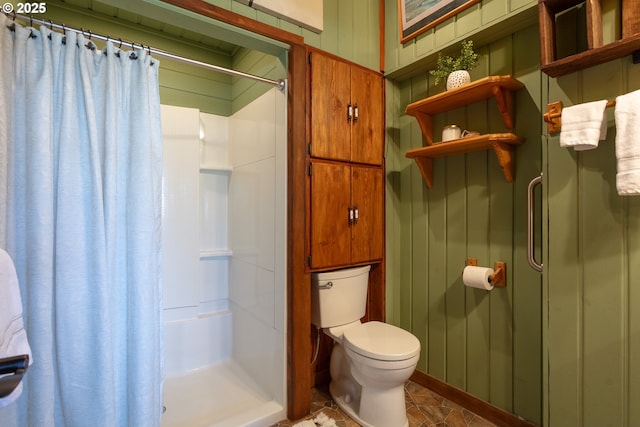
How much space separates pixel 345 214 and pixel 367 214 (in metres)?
0.20

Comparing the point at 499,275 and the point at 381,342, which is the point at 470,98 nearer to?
the point at 499,275

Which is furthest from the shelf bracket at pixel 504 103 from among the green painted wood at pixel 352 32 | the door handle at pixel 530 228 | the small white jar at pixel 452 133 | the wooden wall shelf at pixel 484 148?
the green painted wood at pixel 352 32

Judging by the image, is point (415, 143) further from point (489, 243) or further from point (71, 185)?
point (71, 185)

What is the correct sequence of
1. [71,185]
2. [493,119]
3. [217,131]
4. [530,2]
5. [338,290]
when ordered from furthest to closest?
1. [217,131]
2. [338,290]
3. [493,119]
4. [530,2]
5. [71,185]

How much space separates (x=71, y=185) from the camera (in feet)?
4.10

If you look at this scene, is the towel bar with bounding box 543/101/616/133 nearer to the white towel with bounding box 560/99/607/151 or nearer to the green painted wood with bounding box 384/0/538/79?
the white towel with bounding box 560/99/607/151

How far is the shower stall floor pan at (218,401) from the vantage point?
1739 millimetres

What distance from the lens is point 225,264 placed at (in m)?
2.61

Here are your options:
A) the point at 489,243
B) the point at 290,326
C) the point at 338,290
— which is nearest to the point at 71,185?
the point at 290,326

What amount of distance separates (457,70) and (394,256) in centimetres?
125

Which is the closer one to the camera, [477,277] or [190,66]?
[477,277]

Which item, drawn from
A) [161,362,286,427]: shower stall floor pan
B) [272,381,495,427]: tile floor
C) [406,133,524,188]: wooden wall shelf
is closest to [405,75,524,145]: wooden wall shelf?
[406,133,524,188]: wooden wall shelf

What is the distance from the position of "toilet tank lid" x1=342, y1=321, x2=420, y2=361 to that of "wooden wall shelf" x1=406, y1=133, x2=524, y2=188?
3.38 ft

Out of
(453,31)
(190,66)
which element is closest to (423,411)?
(453,31)
